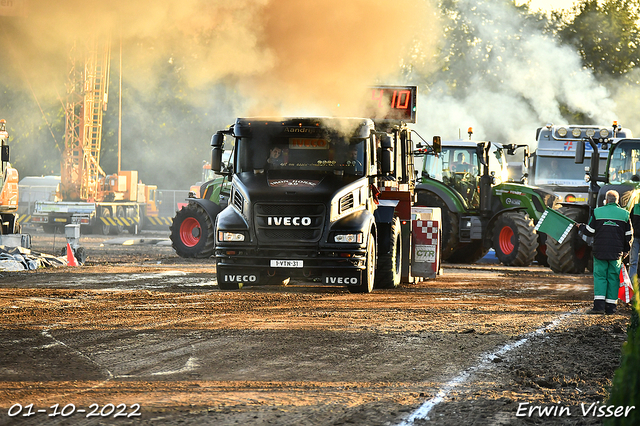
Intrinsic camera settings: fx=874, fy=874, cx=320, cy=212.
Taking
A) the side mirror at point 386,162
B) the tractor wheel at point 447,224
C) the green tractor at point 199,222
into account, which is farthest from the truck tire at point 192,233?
the side mirror at point 386,162

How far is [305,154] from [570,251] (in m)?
7.72

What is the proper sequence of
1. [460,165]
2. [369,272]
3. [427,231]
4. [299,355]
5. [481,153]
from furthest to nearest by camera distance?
1. [460,165]
2. [481,153]
3. [427,231]
4. [369,272]
5. [299,355]

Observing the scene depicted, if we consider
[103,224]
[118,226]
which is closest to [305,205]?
[103,224]

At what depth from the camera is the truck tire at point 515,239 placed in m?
21.0

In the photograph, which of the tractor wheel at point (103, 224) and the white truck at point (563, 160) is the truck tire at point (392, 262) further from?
the tractor wheel at point (103, 224)

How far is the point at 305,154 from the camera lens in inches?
549

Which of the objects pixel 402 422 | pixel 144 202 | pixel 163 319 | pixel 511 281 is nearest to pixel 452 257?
pixel 511 281

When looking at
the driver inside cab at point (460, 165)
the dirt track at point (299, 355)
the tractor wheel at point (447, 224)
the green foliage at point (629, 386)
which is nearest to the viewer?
the green foliage at point (629, 386)

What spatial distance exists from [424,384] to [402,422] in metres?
1.31

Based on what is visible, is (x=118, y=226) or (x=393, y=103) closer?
(x=393, y=103)

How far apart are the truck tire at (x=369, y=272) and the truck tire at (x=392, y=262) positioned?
43 centimetres

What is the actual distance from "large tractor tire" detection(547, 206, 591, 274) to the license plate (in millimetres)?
7755

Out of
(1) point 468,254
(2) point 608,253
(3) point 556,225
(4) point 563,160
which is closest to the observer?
(2) point 608,253

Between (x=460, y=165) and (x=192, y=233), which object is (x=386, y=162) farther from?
(x=460, y=165)
